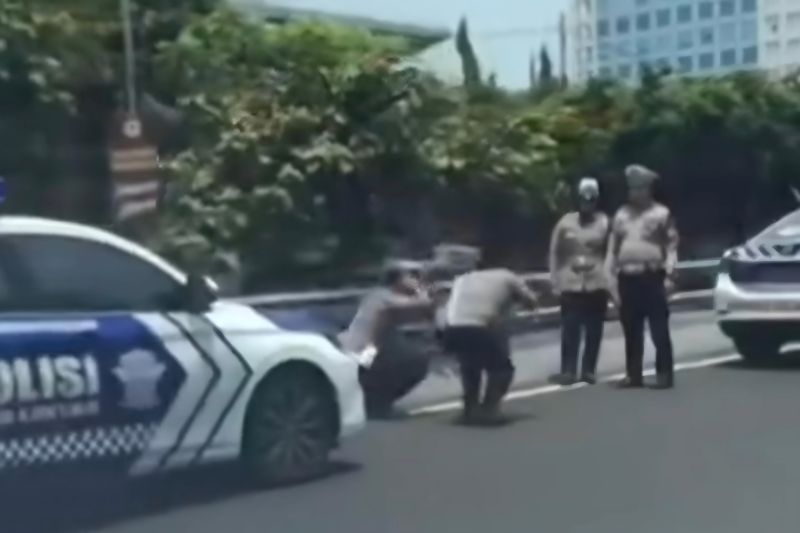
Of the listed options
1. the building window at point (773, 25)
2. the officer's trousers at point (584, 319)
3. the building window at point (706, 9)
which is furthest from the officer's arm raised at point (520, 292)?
the building window at point (773, 25)

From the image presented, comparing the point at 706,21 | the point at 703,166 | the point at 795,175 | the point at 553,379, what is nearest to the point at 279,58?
the point at 553,379

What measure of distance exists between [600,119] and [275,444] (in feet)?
47.9

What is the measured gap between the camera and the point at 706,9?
3266 centimetres

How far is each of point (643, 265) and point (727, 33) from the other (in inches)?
741

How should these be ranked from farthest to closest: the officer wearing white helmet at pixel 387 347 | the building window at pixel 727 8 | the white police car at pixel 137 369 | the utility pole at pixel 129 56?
the building window at pixel 727 8 < the utility pole at pixel 129 56 < the officer wearing white helmet at pixel 387 347 < the white police car at pixel 137 369

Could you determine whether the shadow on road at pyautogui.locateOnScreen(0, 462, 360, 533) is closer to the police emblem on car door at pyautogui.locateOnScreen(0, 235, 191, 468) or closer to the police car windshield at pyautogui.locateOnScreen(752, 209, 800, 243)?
the police emblem on car door at pyautogui.locateOnScreen(0, 235, 191, 468)

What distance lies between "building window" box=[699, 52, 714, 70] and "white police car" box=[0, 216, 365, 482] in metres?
19.4

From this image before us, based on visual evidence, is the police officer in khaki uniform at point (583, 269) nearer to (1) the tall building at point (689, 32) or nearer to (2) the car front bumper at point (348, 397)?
(2) the car front bumper at point (348, 397)

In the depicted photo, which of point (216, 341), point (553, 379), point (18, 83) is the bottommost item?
point (553, 379)

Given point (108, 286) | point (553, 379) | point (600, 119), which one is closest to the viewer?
point (108, 286)

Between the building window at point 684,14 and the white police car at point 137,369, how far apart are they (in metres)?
23.4

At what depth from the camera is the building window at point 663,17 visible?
104ft

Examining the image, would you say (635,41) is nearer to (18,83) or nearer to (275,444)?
(18,83)

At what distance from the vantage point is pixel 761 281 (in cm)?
1562
